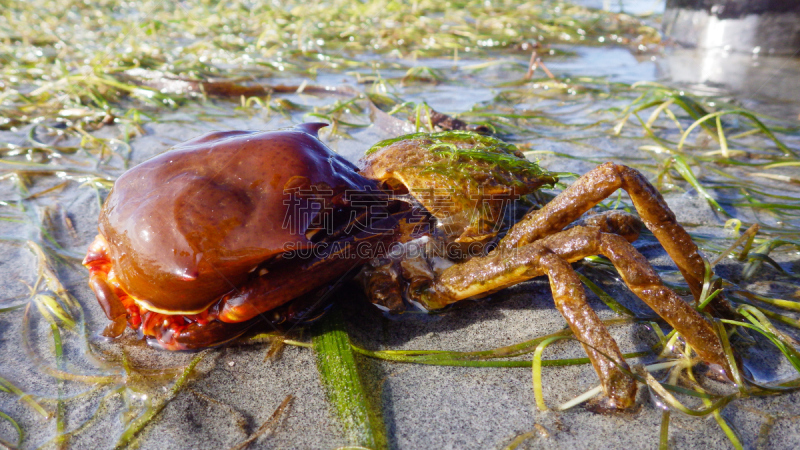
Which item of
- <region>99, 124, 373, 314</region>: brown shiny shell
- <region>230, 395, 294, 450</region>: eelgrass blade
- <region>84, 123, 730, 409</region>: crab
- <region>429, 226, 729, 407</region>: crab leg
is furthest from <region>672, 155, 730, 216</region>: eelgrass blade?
<region>230, 395, 294, 450</region>: eelgrass blade

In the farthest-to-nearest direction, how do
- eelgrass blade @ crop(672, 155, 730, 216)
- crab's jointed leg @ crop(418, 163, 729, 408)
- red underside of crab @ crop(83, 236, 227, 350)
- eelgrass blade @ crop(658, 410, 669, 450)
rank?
eelgrass blade @ crop(672, 155, 730, 216) < red underside of crab @ crop(83, 236, 227, 350) < crab's jointed leg @ crop(418, 163, 729, 408) < eelgrass blade @ crop(658, 410, 669, 450)

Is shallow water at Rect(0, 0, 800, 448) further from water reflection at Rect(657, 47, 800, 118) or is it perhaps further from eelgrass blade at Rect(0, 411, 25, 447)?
water reflection at Rect(657, 47, 800, 118)

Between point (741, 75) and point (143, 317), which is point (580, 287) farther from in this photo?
point (741, 75)

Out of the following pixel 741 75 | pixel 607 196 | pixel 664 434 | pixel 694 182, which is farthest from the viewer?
pixel 741 75

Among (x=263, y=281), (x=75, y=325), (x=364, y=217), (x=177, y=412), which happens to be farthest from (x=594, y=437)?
(x=75, y=325)

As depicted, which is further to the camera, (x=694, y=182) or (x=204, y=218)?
(x=694, y=182)

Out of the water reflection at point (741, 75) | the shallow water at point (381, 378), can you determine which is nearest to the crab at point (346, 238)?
the shallow water at point (381, 378)

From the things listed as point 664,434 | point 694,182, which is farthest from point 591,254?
point 694,182
